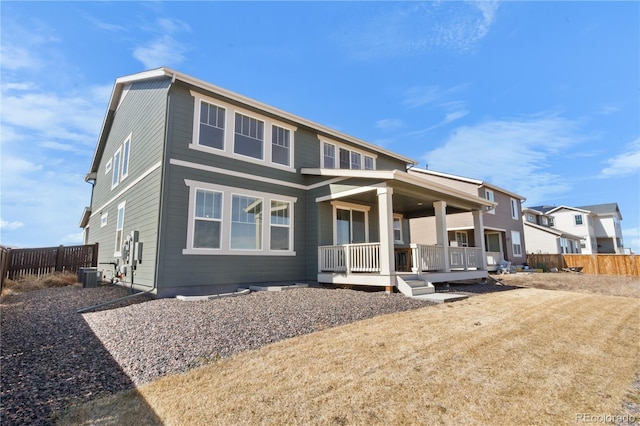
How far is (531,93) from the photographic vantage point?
14672mm

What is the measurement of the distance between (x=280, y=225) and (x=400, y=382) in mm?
7791

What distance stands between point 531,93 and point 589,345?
44.7ft

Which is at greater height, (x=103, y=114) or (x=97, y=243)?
(x=103, y=114)

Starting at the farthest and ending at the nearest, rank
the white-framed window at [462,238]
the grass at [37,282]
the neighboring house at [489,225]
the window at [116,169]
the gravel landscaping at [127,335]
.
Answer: the white-framed window at [462,238] < the neighboring house at [489,225] < the window at [116,169] < the grass at [37,282] < the gravel landscaping at [127,335]

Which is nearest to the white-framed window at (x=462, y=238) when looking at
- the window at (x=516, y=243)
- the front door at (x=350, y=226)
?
the window at (x=516, y=243)

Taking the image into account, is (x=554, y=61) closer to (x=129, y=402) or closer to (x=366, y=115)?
(x=366, y=115)

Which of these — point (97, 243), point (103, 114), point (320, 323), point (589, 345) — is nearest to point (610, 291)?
point (589, 345)

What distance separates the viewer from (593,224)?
41000mm

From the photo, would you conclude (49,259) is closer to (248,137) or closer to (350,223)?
(248,137)

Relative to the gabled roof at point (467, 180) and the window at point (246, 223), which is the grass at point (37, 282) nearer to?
the window at point (246, 223)

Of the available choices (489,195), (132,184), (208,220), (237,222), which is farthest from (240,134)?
(489,195)

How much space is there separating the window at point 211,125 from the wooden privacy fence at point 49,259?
30.1 feet

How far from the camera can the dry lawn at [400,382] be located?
108 inches

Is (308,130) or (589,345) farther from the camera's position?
(308,130)
